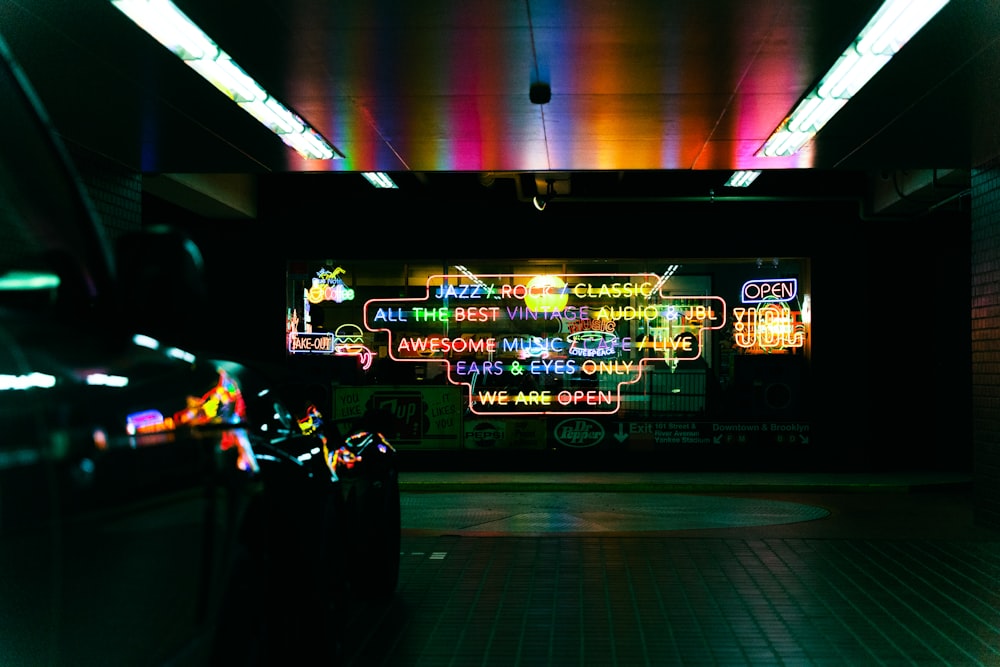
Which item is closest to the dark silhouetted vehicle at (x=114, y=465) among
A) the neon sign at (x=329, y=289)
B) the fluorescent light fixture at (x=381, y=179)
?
the fluorescent light fixture at (x=381, y=179)

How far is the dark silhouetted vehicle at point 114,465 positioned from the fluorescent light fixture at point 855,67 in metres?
4.77

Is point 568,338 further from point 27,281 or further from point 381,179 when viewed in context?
point 27,281

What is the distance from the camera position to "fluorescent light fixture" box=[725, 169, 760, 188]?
44.9 ft

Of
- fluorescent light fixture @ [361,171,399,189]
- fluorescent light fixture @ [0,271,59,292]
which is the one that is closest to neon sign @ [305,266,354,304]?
fluorescent light fixture @ [361,171,399,189]

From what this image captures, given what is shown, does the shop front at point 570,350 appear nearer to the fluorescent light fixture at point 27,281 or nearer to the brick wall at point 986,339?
the brick wall at point 986,339

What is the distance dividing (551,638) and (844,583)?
2556mm

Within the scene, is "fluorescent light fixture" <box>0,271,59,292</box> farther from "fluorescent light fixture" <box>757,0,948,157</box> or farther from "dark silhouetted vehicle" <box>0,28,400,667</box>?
"fluorescent light fixture" <box>757,0,948,157</box>

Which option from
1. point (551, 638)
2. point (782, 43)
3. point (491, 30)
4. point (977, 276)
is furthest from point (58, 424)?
point (977, 276)

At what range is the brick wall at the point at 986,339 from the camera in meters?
10.1

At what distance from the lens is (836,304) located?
51.8ft

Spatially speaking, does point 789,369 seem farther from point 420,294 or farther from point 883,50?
point 883,50

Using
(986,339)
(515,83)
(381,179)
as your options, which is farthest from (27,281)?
(381,179)

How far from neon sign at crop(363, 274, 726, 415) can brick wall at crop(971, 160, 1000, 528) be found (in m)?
5.50

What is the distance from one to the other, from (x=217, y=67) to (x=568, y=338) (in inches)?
360
